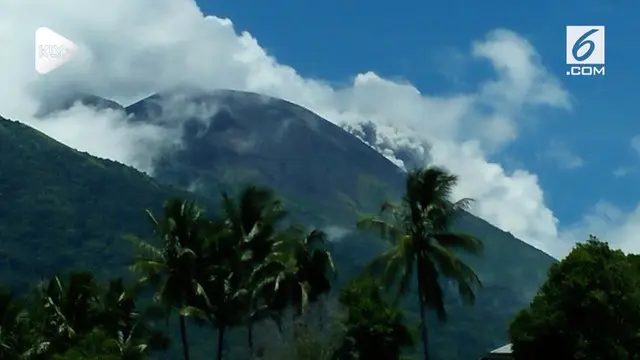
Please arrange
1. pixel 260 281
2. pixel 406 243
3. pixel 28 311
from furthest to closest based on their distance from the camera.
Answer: pixel 28 311
pixel 260 281
pixel 406 243

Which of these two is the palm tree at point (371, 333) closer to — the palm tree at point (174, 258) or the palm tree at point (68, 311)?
the palm tree at point (174, 258)

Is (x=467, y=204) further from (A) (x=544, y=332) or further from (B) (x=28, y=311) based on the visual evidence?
(B) (x=28, y=311)

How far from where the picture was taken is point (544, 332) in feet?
139

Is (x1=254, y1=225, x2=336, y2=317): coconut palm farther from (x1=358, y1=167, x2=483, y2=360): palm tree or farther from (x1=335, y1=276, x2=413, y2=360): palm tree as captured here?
(x1=358, y1=167, x2=483, y2=360): palm tree

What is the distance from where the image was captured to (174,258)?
52438 millimetres

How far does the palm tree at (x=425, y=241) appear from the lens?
48000 millimetres

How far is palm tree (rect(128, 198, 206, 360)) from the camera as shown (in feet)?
171

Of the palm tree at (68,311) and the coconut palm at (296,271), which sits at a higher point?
the coconut palm at (296,271)

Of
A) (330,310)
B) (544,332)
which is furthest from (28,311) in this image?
(544,332)

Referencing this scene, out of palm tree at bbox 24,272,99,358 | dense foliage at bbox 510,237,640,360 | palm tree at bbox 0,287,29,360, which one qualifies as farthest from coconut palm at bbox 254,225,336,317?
palm tree at bbox 0,287,29,360

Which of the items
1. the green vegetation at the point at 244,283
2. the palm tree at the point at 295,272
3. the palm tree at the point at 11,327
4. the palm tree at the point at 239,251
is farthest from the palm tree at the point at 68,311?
the palm tree at the point at 295,272

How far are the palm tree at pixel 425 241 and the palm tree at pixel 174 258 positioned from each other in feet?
30.5

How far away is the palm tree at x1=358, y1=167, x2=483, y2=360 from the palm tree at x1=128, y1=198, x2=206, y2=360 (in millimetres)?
9311

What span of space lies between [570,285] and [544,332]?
2.13 meters
